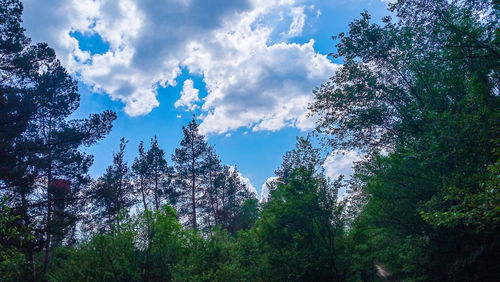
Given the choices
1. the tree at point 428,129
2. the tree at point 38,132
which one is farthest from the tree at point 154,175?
the tree at point 428,129

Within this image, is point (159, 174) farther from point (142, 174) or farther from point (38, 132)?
point (38, 132)

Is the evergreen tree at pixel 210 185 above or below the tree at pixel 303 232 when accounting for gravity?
above

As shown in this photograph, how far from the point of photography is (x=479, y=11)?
11.5 meters

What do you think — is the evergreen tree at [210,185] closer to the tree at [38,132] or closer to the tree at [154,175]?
the tree at [154,175]

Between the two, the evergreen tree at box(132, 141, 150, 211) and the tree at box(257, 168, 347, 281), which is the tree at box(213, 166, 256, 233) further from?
the tree at box(257, 168, 347, 281)

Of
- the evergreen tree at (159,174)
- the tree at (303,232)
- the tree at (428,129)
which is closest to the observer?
the tree at (428,129)

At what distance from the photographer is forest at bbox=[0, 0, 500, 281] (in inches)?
302

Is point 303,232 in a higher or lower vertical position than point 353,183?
lower

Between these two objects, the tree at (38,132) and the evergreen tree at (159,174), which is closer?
the tree at (38,132)

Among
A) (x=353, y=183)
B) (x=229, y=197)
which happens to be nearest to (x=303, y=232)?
(x=353, y=183)

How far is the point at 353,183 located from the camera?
15883mm

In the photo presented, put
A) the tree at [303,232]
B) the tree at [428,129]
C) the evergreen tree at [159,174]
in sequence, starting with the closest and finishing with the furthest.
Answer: the tree at [428,129]
the tree at [303,232]
the evergreen tree at [159,174]

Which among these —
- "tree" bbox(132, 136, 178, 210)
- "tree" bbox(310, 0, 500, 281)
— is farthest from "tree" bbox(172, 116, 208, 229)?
"tree" bbox(310, 0, 500, 281)

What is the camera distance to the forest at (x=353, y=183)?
25.2 ft
